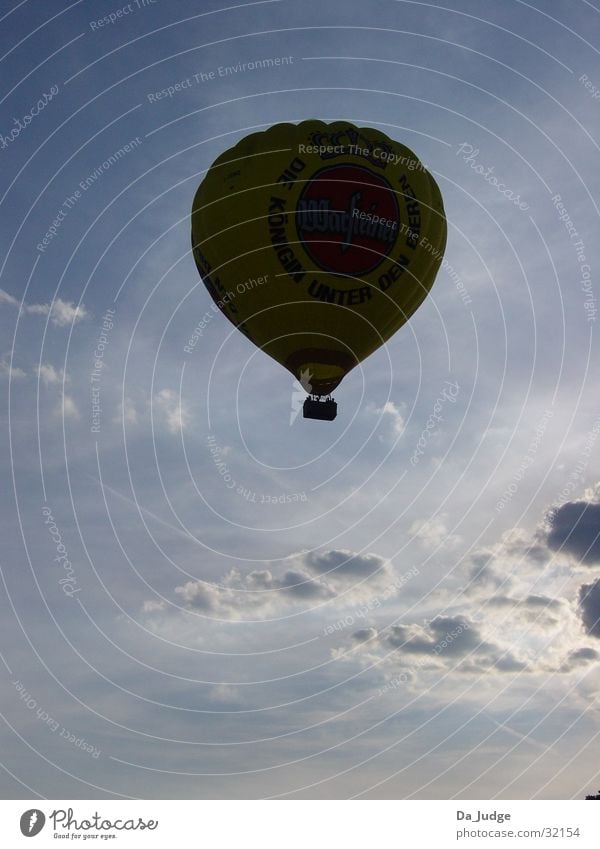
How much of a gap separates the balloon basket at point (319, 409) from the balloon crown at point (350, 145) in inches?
449

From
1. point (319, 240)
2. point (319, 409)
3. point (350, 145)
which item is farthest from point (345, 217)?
point (319, 409)

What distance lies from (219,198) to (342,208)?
6.05 m

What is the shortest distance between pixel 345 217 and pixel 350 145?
3.58 m

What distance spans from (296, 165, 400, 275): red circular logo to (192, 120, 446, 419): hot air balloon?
46 millimetres

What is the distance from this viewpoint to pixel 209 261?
148 feet

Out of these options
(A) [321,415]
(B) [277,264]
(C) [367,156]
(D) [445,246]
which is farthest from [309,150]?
(A) [321,415]

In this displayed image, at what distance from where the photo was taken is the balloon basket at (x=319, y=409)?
44.3m

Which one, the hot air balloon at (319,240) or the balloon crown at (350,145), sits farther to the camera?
→ the balloon crown at (350,145)

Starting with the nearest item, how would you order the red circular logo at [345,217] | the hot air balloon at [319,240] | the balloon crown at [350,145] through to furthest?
1. the red circular logo at [345,217]
2. the hot air balloon at [319,240]
3. the balloon crown at [350,145]

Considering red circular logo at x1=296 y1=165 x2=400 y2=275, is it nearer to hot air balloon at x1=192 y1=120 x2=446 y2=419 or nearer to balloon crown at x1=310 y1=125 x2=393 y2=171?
hot air balloon at x1=192 y1=120 x2=446 y2=419

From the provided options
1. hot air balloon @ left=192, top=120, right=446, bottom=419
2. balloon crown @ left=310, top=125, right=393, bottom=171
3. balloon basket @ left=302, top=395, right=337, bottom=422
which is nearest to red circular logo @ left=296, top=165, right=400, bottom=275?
hot air balloon @ left=192, top=120, right=446, bottom=419

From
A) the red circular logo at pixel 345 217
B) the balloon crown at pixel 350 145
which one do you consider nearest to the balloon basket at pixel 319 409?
the red circular logo at pixel 345 217

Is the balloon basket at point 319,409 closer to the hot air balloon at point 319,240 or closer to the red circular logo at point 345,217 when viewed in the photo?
the hot air balloon at point 319,240

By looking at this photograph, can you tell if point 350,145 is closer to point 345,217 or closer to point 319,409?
point 345,217
